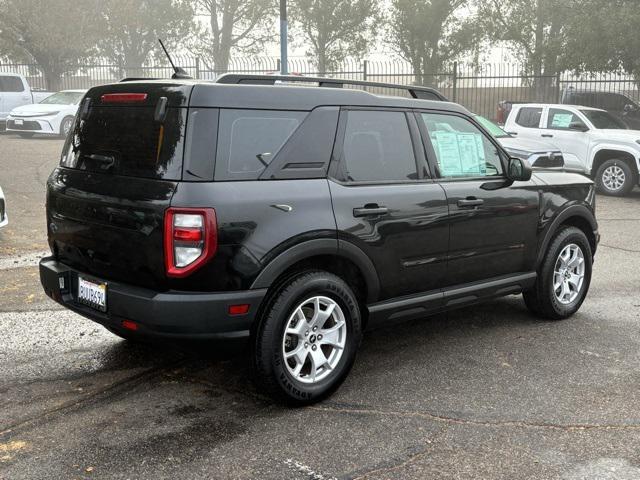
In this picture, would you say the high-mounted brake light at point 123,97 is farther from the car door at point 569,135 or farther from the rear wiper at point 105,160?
the car door at point 569,135

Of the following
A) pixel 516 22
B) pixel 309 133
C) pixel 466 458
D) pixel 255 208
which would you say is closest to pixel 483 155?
pixel 309 133

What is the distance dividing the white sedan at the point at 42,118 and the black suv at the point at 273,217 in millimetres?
17726

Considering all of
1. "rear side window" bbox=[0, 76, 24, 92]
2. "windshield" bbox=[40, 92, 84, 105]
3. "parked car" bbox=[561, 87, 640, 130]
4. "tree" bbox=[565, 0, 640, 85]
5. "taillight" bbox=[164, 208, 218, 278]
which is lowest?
"taillight" bbox=[164, 208, 218, 278]

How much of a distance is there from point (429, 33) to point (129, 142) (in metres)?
28.2

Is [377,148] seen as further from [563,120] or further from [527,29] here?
[527,29]

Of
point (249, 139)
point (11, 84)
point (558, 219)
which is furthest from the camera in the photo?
point (11, 84)

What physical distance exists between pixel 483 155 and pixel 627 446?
2306 mm

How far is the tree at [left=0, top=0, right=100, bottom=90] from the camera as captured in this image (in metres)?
28.4

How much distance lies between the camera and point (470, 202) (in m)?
4.90

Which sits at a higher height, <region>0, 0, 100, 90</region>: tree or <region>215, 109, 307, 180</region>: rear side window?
<region>0, 0, 100, 90</region>: tree

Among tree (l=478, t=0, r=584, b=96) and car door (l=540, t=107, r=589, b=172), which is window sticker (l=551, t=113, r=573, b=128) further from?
tree (l=478, t=0, r=584, b=96)

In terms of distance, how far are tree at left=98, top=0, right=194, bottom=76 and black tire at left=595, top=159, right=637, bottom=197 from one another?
22.8 meters

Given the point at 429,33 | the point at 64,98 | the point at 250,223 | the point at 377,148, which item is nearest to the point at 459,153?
the point at 377,148

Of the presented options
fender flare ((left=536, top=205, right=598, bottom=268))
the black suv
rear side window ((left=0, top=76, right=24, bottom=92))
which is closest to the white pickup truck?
rear side window ((left=0, top=76, right=24, bottom=92))
